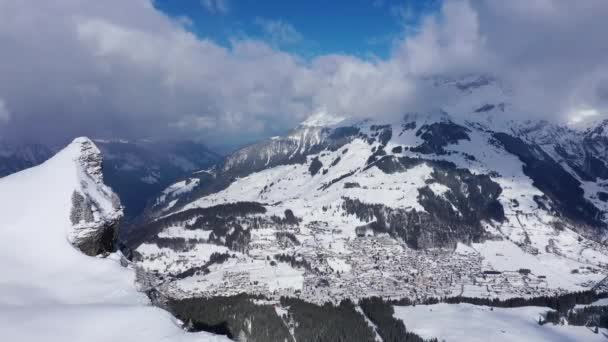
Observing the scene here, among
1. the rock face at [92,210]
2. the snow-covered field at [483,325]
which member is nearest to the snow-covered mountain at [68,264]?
the rock face at [92,210]

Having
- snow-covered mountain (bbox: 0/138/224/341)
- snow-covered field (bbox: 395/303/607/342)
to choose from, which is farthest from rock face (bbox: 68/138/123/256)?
snow-covered field (bbox: 395/303/607/342)

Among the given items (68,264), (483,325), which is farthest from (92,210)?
(483,325)

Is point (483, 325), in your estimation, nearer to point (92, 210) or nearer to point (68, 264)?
point (92, 210)

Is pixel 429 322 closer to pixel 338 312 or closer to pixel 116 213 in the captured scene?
pixel 338 312

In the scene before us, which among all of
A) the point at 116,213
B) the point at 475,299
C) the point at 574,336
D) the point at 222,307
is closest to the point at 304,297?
the point at 222,307

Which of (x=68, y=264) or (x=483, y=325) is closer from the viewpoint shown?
(x=68, y=264)

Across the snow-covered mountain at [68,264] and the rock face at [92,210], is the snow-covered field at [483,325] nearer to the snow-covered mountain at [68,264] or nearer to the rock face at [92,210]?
the rock face at [92,210]

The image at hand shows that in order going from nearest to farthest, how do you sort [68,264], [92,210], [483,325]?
1. [68,264]
2. [92,210]
3. [483,325]
